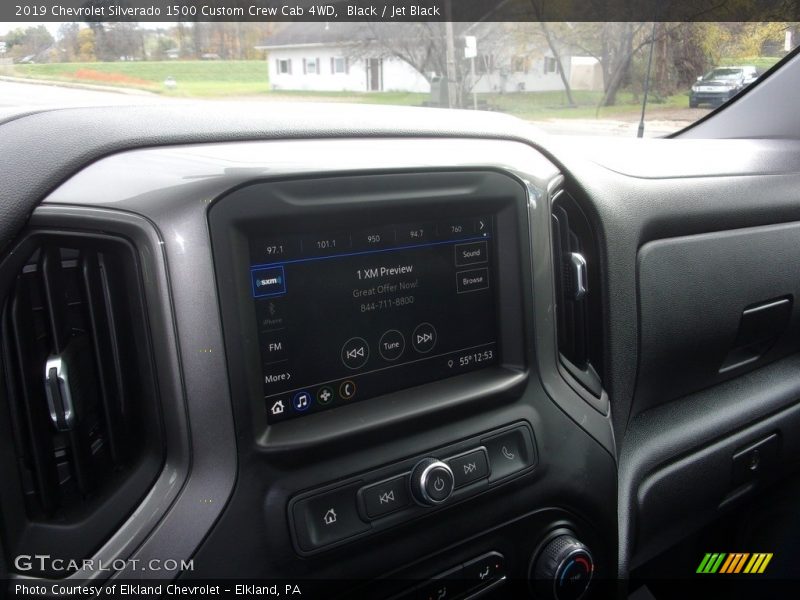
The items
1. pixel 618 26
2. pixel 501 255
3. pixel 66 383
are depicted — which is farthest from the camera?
pixel 618 26

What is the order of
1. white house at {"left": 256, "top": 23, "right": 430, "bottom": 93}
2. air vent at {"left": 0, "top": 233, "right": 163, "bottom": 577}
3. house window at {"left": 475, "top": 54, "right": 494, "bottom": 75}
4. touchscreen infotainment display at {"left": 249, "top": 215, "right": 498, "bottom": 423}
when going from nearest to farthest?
air vent at {"left": 0, "top": 233, "right": 163, "bottom": 577} → touchscreen infotainment display at {"left": 249, "top": 215, "right": 498, "bottom": 423} → white house at {"left": 256, "top": 23, "right": 430, "bottom": 93} → house window at {"left": 475, "top": 54, "right": 494, "bottom": 75}

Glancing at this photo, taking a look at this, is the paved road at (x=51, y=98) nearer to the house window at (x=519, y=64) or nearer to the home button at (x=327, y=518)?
the home button at (x=327, y=518)

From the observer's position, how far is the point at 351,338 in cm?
126

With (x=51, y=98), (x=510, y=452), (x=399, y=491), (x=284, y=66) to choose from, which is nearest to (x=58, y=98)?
(x=51, y=98)

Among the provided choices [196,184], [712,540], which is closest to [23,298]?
[196,184]

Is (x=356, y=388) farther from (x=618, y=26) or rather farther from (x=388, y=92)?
(x=618, y=26)

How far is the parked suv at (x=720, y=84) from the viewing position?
250 centimetres

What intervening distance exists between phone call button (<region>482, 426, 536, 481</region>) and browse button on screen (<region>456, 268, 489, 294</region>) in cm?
29

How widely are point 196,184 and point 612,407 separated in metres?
1.11

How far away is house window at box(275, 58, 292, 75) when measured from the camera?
5.02 feet

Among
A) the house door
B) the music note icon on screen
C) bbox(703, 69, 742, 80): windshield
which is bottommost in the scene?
the music note icon on screen

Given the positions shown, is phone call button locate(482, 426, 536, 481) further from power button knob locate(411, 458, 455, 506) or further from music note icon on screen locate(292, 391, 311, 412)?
music note icon on screen locate(292, 391, 311, 412)

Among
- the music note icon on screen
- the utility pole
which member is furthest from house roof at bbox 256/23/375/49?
the music note icon on screen

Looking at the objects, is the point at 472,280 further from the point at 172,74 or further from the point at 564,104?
the point at 564,104
